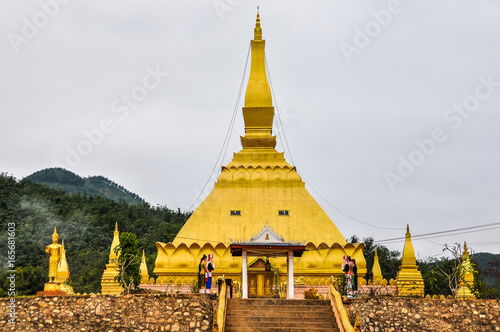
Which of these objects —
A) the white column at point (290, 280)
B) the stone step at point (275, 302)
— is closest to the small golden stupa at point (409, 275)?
the white column at point (290, 280)

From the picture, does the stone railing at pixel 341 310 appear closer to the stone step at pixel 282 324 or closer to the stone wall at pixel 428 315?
the stone step at pixel 282 324

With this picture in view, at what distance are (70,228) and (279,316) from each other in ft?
136

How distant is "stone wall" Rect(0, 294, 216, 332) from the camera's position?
19.5 m

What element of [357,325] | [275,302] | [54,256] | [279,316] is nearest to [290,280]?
[275,302]

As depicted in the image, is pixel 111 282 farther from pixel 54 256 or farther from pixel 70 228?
pixel 70 228

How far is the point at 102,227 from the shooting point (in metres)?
61.9

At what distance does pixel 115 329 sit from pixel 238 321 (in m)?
3.40

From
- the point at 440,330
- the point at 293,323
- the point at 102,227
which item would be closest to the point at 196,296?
the point at 293,323

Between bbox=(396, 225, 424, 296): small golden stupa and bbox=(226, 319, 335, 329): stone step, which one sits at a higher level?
bbox=(396, 225, 424, 296): small golden stupa

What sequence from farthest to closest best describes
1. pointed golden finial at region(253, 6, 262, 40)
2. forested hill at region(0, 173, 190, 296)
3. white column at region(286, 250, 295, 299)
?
forested hill at region(0, 173, 190, 296) < pointed golden finial at region(253, 6, 262, 40) < white column at region(286, 250, 295, 299)

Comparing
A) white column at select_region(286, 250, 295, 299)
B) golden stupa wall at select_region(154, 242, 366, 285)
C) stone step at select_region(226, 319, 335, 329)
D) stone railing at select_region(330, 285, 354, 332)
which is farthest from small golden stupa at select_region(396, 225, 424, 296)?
stone step at select_region(226, 319, 335, 329)

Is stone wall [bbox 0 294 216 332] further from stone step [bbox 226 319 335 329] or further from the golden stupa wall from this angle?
the golden stupa wall

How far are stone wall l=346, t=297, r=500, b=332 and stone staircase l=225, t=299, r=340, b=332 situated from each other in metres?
1.02

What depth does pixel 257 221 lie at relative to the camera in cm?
3102
